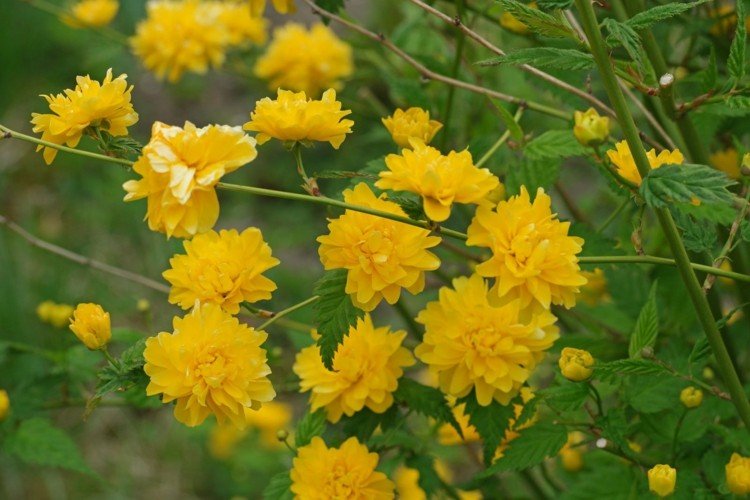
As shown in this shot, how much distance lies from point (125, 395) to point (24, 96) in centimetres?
236

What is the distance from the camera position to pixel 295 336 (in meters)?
1.15

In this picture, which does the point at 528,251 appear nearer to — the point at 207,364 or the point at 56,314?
the point at 207,364

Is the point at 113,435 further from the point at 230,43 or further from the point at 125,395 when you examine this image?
the point at 125,395

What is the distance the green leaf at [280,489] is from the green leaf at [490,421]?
0.69 ft

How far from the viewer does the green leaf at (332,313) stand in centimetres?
78

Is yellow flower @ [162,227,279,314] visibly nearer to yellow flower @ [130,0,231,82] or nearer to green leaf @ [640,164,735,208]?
green leaf @ [640,164,735,208]

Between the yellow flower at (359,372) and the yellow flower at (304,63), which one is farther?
the yellow flower at (304,63)

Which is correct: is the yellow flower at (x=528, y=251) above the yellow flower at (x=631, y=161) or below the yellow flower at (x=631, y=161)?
below

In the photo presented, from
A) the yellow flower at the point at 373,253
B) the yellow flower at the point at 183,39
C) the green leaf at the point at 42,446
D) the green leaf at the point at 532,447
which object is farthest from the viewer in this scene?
the yellow flower at the point at 183,39

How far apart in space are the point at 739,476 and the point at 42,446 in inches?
33.1

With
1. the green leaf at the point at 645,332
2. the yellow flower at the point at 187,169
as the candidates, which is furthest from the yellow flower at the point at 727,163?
the yellow flower at the point at 187,169

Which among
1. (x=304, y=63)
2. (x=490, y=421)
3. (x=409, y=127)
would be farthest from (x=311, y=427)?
(x=304, y=63)

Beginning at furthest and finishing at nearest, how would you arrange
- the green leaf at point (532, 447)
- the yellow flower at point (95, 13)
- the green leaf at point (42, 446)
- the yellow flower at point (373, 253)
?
the yellow flower at point (95, 13) < the green leaf at point (42, 446) < the green leaf at point (532, 447) < the yellow flower at point (373, 253)

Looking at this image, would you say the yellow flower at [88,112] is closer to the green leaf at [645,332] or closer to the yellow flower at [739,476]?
the green leaf at [645,332]
